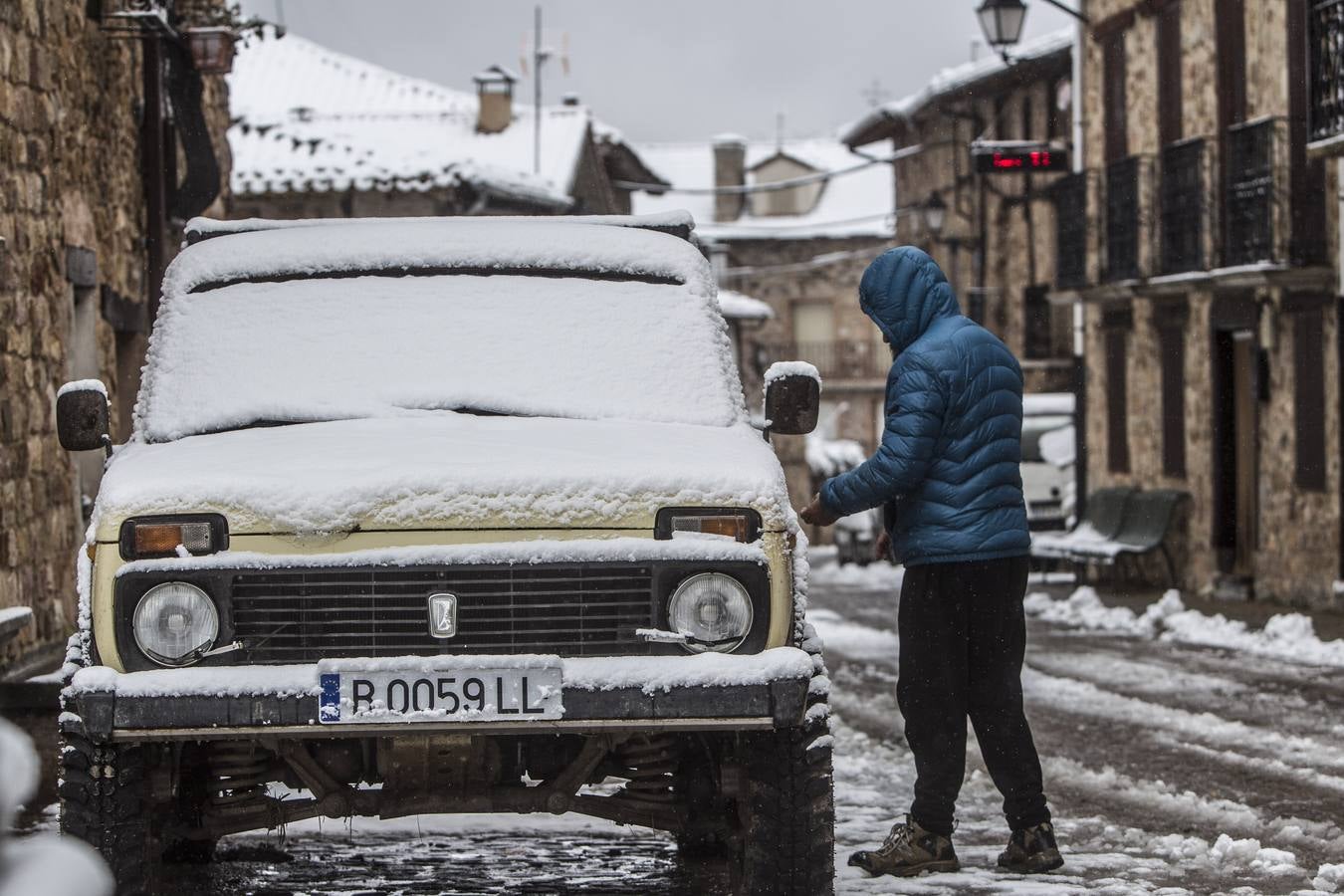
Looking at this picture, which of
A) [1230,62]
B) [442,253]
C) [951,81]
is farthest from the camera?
[951,81]

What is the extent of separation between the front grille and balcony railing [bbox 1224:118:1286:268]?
16895 millimetres

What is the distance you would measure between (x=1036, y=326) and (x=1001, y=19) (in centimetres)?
1657

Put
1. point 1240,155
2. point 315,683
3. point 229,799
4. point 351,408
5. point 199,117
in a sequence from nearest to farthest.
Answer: point 315,683
point 229,799
point 351,408
point 199,117
point 1240,155

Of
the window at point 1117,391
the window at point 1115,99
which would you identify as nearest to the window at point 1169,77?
the window at point 1115,99

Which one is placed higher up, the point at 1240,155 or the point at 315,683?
the point at 1240,155

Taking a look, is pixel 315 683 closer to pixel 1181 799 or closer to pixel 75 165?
pixel 1181 799

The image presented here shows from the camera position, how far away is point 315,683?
15.5 feet

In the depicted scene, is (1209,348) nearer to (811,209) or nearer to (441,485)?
(441,485)

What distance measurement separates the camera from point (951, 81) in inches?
1618

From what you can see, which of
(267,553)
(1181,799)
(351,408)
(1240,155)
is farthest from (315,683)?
(1240,155)

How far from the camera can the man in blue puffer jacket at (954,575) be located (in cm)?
613

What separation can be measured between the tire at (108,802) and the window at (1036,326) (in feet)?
115

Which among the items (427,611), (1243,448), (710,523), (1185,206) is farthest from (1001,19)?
(427,611)

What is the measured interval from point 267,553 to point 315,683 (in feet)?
1.13
